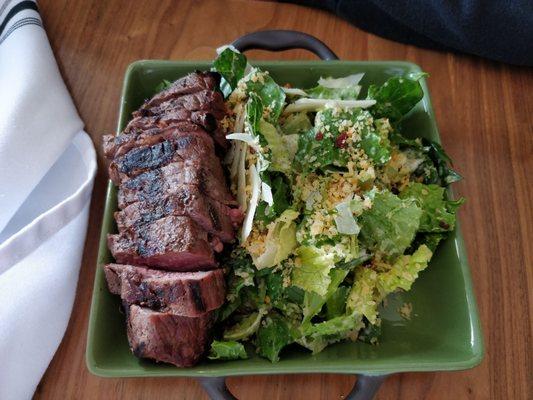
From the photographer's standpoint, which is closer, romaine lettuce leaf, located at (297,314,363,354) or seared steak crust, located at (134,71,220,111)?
romaine lettuce leaf, located at (297,314,363,354)

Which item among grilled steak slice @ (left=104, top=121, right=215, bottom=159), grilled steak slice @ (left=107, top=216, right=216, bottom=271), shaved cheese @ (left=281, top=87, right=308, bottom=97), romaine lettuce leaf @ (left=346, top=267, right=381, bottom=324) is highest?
grilled steak slice @ (left=104, top=121, right=215, bottom=159)

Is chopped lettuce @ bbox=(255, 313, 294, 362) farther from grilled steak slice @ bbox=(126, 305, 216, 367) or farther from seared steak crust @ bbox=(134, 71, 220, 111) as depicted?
seared steak crust @ bbox=(134, 71, 220, 111)

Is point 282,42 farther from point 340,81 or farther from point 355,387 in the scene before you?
point 355,387

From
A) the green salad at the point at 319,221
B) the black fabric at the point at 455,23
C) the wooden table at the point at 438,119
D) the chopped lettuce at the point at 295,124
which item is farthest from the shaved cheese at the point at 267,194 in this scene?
the black fabric at the point at 455,23

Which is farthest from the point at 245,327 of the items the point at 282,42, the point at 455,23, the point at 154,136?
the point at 455,23

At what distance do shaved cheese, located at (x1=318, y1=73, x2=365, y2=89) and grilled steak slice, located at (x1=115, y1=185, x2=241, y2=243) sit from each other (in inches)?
20.7

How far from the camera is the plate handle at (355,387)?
4.08 ft

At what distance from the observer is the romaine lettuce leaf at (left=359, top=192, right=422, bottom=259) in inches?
53.1

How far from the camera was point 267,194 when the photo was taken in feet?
4.35

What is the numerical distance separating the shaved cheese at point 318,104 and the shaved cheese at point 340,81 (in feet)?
0.36

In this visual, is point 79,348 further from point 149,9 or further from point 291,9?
point 291,9

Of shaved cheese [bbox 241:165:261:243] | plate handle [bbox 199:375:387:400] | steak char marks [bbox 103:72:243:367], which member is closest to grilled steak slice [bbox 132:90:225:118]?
steak char marks [bbox 103:72:243:367]

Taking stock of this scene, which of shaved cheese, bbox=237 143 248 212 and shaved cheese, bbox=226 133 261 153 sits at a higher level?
shaved cheese, bbox=226 133 261 153

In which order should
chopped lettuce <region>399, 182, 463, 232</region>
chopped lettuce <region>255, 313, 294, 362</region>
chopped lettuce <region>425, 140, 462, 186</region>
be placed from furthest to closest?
chopped lettuce <region>425, 140, 462, 186</region> < chopped lettuce <region>399, 182, 463, 232</region> < chopped lettuce <region>255, 313, 294, 362</region>
